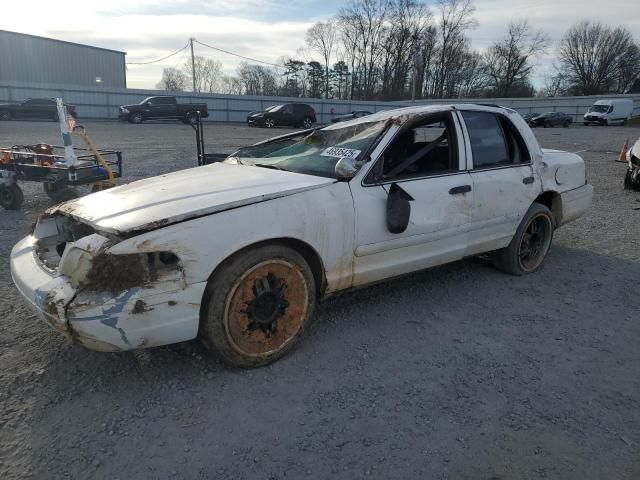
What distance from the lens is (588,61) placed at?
70.2 metres

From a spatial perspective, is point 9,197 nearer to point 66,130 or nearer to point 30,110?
point 66,130

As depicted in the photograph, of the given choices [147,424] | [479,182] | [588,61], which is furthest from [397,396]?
[588,61]

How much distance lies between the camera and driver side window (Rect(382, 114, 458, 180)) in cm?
377

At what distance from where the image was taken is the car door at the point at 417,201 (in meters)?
3.35

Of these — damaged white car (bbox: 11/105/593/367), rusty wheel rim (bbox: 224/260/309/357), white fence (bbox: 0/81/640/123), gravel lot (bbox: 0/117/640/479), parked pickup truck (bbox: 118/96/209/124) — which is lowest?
gravel lot (bbox: 0/117/640/479)

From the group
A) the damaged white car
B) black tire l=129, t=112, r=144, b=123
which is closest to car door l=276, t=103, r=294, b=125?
black tire l=129, t=112, r=144, b=123

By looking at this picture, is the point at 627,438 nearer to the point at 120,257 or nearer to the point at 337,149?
the point at 337,149

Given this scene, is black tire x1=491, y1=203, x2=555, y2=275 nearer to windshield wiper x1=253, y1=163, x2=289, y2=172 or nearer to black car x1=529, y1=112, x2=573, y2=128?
windshield wiper x1=253, y1=163, x2=289, y2=172

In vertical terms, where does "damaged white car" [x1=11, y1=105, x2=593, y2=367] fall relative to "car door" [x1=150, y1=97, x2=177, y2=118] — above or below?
below

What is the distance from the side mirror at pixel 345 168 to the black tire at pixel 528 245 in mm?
2040

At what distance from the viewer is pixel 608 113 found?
38.1 meters

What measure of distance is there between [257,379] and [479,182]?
2403 mm

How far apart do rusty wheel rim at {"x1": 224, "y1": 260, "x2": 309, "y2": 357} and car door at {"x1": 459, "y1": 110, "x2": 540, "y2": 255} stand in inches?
68.1

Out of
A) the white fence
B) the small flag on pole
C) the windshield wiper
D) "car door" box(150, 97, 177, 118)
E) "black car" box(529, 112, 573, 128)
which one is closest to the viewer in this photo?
the windshield wiper
